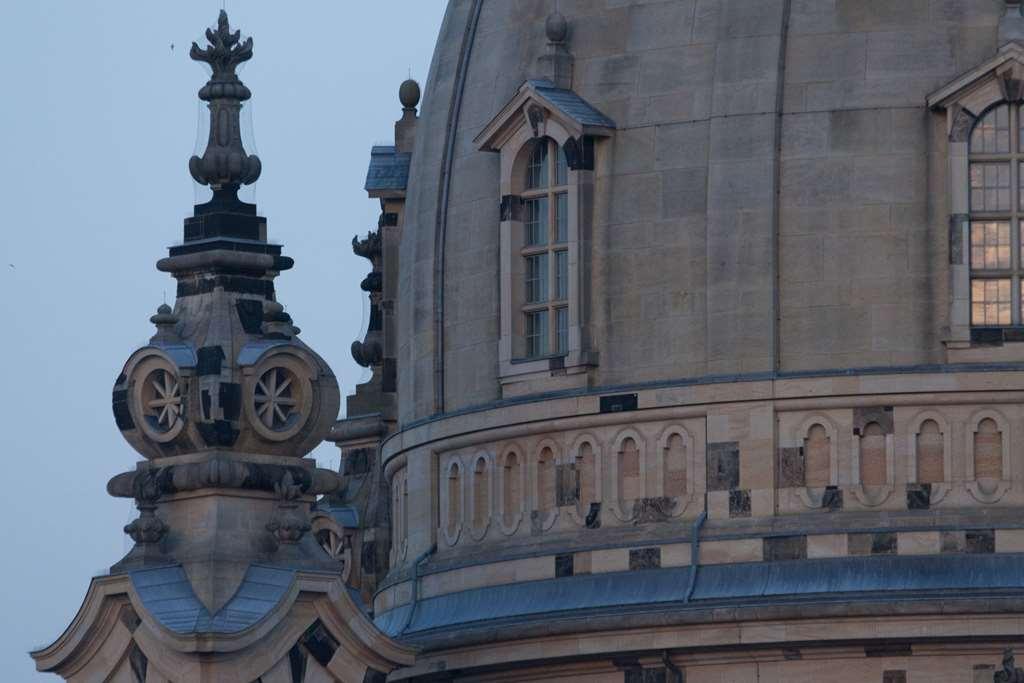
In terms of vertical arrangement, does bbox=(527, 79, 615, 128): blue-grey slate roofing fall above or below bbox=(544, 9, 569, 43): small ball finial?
below

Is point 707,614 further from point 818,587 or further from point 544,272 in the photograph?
point 544,272

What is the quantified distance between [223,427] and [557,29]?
7.88 metres

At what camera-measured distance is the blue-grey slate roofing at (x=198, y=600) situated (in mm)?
72625

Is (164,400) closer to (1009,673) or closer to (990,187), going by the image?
(990,187)

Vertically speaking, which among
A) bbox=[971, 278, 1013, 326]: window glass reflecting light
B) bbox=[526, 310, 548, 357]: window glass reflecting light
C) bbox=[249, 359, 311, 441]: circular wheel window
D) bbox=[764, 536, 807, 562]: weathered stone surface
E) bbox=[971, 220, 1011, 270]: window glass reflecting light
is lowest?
bbox=[764, 536, 807, 562]: weathered stone surface

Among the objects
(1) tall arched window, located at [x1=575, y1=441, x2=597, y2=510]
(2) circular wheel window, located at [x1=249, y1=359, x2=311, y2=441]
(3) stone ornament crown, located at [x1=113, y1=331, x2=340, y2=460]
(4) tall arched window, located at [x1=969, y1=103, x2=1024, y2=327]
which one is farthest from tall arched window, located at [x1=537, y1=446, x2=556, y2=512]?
(4) tall arched window, located at [x1=969, y1=103, x2=1024, y2=327]

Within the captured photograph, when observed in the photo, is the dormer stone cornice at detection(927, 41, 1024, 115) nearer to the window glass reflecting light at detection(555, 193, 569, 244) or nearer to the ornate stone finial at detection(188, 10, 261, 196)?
the window glass reflecting light at detection(555, 193, 569, 244)

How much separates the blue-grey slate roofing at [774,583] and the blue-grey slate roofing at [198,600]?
161 inches

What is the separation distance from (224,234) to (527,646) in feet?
22.5

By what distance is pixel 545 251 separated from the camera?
253 ft

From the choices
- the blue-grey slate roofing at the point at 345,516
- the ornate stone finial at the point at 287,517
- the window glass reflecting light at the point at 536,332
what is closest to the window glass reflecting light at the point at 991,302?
the window glass reflecting light at the point at 536,332

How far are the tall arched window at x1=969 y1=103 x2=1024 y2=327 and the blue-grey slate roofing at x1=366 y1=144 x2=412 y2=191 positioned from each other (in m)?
11.2

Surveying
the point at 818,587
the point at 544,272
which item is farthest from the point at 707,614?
the point at 544,272

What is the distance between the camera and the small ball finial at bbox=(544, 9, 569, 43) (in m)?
77.3
